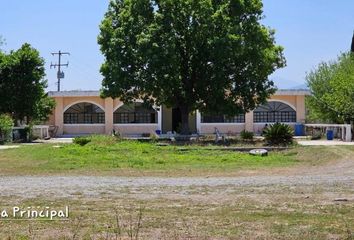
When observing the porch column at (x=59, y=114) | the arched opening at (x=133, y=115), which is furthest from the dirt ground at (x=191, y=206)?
the porch column at (x=59, y=114)

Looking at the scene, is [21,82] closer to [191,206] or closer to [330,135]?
[330,135]

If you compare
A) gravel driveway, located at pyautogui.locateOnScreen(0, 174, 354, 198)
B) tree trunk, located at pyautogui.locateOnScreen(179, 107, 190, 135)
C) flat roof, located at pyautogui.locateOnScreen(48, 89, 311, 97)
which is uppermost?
flat roof, located at pyautogui.locateOnScreen(48, 89, 311, 97)

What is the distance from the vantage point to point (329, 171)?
2023cm

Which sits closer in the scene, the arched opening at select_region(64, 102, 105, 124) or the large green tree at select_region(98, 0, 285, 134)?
the large green tree at select_region(98, 0, 285, 134)

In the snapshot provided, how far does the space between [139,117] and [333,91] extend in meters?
21.1

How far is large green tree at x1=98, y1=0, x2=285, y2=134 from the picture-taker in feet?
122

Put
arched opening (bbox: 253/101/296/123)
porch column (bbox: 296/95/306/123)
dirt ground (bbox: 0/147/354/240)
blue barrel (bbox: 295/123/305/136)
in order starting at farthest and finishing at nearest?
arched opening (bbox: 253/101/296/123) < porch column (bbox: 296/95/306/123) < blue barrel (bbox: 295/123/305/136) < dirt ground (bbox: 0/147/354/240)

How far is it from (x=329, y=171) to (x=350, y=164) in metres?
2.54

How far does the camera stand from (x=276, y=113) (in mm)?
60031

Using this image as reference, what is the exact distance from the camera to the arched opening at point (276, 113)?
59844mm

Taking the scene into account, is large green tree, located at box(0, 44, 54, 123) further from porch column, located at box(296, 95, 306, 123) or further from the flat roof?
porch column, located at box(296, 95, 306, 123)

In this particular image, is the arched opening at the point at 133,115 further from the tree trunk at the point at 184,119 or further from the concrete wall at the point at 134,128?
the tree trunk at the point at 184,119

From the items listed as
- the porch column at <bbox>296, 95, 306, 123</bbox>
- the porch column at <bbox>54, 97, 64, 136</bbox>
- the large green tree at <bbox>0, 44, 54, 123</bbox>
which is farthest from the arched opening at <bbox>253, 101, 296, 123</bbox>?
the large green tree at <bbox>0, 44, 54, 123</bbox>

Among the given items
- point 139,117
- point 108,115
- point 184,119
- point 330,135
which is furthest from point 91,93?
point 330,135
